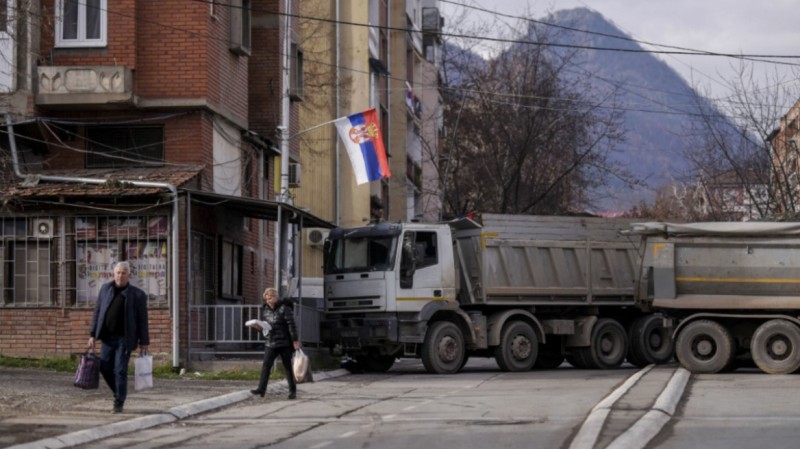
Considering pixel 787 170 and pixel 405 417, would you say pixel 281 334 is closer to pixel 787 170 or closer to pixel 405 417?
pixel 405 417

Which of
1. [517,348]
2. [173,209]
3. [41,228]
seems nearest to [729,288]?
[517,348]

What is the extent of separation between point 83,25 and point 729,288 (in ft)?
42.9

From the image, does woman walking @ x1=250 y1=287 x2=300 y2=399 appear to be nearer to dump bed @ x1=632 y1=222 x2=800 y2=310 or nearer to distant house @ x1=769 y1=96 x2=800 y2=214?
dump bed @ x1=632 y1=222 x2=800 y2=310

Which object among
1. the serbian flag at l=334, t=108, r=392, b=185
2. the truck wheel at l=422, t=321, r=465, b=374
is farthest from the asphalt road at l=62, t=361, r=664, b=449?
the serbian flag at l=334, t=108, r=392, b=185

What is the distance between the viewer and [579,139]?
166 ft

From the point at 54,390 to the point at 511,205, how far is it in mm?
33134

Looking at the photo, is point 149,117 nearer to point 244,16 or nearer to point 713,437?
point 244,16

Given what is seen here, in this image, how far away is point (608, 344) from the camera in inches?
1190

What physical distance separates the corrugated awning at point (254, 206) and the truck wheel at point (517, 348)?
424 centimetres

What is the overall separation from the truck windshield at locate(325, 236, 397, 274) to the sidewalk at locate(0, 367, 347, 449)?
4.65 metres

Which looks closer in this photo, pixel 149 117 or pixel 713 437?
pixel 713 437

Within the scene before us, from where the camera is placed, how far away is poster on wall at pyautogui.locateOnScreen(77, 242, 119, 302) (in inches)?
979

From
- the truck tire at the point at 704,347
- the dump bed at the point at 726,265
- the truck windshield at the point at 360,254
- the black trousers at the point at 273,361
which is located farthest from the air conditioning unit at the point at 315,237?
the black trousers at the point at 273,361

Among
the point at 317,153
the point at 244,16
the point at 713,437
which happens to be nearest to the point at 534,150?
the point at 317,153
